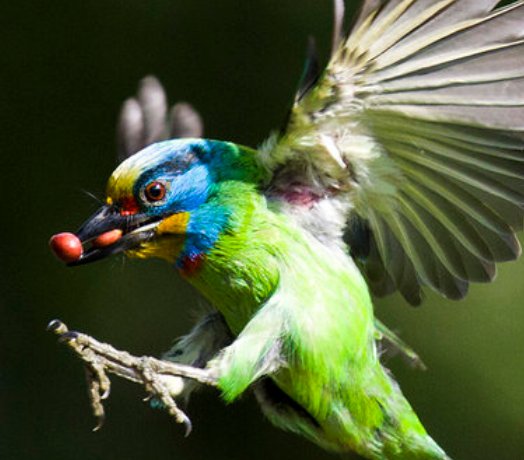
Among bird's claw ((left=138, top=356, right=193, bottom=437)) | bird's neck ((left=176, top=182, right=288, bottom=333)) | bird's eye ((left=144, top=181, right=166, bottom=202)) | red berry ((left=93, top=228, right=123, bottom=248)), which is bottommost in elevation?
bird's claw ((left=138, top=356, right=193, bottom=437))

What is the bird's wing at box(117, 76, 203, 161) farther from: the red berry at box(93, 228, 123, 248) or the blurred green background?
the blurred green background

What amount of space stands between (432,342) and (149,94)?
142 cm

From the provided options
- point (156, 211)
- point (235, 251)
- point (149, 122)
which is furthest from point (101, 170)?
point (235, 251)

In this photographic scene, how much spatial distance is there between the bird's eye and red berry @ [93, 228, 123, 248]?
5.0 inches

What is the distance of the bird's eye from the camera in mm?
4266

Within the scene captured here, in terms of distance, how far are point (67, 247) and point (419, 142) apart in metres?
0.99

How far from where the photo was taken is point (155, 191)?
4.27m

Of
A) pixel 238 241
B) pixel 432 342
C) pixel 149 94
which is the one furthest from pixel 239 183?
pixel 432 342

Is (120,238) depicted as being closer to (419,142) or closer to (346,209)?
(346,209)

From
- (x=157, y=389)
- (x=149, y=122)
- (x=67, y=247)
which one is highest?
(x=149, y=122)

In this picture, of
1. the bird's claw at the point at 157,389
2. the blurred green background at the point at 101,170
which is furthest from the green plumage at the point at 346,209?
the blurred green background at the point at 101,170

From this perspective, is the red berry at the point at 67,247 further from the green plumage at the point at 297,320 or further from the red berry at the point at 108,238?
the green plumage at the point at 297,320

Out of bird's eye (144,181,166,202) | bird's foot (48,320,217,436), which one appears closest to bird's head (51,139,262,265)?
bird's eye (144,181,166,202)

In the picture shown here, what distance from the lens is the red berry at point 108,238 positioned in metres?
4.27
